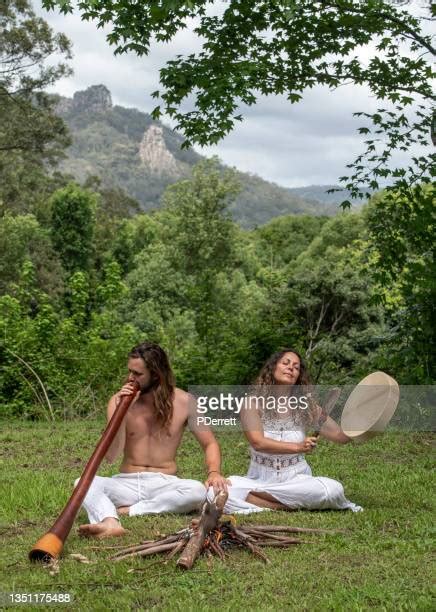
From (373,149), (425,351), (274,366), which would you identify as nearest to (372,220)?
(373,149)

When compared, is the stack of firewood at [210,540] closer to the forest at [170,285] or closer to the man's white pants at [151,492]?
the man's white pants at [151,492]

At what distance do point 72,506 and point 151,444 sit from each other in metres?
1.11

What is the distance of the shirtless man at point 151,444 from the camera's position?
6.04 meters

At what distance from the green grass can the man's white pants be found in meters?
0.11

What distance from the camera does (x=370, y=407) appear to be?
609cm

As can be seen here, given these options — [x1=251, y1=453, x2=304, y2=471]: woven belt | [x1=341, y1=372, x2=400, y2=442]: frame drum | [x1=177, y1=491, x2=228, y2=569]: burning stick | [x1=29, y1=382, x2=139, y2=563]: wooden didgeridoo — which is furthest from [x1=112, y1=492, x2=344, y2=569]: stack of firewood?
[x1=251, y1=453, x2=304, y2=471]: woven belt

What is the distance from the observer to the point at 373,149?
1201 centimetres

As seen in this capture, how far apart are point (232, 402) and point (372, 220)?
352 centimetres

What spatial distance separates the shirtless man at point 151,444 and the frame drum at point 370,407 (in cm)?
103

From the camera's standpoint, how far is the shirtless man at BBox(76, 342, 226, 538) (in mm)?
6035

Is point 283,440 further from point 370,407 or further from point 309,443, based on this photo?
point 370,407

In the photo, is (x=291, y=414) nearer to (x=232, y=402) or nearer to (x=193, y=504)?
(x=193, y=504)

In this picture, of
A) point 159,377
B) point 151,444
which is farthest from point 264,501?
point 159,377

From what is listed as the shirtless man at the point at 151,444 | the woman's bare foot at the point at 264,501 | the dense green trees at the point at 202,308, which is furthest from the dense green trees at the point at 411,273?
the shirtless man at the point at 151,444
